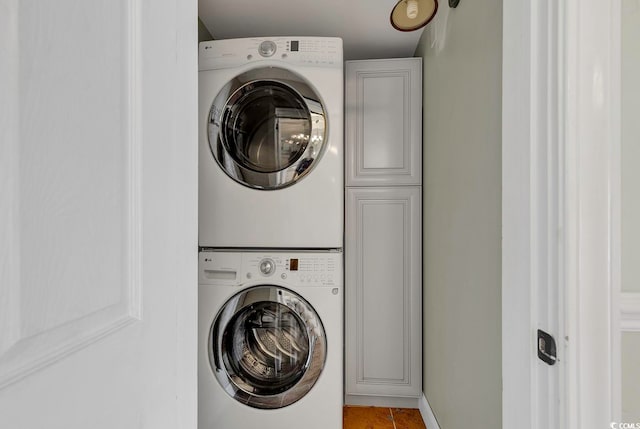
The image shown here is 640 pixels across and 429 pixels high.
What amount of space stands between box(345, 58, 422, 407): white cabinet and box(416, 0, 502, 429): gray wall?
0.39ft

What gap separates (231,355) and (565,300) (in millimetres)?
1386

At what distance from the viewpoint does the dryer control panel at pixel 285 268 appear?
5.20 feet

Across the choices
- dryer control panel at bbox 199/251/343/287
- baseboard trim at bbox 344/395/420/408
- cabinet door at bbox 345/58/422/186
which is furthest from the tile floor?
cabinet door at bbox 345/58/422/186

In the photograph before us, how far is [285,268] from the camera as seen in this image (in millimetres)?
1593

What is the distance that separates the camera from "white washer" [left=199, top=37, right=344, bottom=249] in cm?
158

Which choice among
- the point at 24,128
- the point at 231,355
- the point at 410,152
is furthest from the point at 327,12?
the point at 24,128

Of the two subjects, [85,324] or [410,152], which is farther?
[410,152]

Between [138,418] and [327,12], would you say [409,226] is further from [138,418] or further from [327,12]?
[138,418]

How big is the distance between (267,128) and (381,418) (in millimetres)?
1578

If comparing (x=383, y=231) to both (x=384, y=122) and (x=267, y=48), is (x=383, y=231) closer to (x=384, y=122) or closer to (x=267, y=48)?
(x=384, y=122)

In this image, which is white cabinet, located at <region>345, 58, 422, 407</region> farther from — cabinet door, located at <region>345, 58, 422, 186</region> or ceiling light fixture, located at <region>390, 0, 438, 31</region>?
ceiling light fixture, located at <region>390, 0, 438, 31</region>

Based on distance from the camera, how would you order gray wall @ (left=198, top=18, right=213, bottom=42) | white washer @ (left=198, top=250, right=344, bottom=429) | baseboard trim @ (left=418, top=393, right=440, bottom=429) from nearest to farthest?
white washer @ (left=198, top=250, right=344, bottom=429), baseboard trim @ (left=418, top=393, right=440, bottom=429), gray wall @ (left=198, top=18, right=213, bottom=42)

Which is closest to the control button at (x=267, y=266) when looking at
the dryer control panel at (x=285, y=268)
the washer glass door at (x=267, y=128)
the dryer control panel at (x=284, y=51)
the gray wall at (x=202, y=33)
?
the dryer control panel at (x=285, y=268)

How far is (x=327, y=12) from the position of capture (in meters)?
1.79
